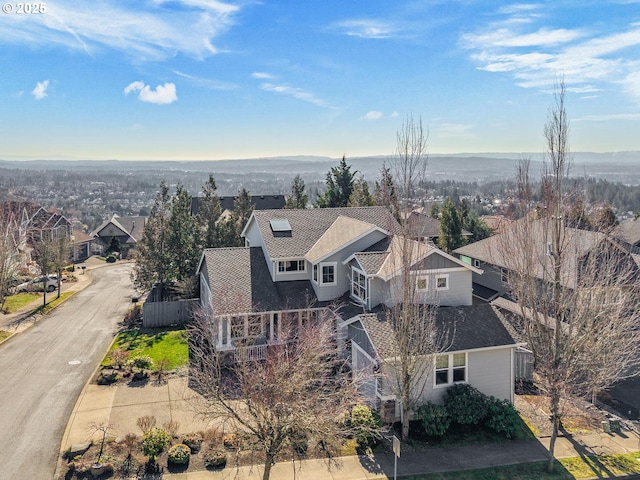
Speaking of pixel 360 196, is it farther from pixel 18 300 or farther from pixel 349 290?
pixel 18 300

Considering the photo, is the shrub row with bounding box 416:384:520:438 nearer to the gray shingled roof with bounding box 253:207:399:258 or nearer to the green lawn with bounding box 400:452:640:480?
the green lawn with bounding box 400:452:640:480

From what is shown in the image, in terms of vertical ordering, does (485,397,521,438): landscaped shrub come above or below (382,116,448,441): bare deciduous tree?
below

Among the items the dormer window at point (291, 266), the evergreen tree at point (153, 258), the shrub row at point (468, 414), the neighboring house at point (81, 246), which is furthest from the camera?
the neighboring house at point (81, 246)

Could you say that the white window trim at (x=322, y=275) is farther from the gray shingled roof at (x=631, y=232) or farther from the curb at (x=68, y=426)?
the gray shingled roof at (x=631, y=232)

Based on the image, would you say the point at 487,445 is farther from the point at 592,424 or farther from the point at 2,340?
the point at 2,340

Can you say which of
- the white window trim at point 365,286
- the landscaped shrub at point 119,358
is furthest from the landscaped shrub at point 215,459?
the white window trim at point 365,286

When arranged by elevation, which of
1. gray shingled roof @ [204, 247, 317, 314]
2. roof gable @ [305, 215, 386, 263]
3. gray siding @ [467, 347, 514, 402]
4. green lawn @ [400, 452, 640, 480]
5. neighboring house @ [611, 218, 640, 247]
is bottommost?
green lawn @ [400, 452, 640, 480]

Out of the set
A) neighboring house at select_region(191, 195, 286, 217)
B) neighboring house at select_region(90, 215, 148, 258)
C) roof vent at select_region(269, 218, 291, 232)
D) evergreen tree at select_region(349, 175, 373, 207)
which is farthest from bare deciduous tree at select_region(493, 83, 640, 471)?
neighboring house at select_region(90, 215, 148, 258)

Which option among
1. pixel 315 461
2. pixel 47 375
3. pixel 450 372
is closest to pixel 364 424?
pixel 315 461
